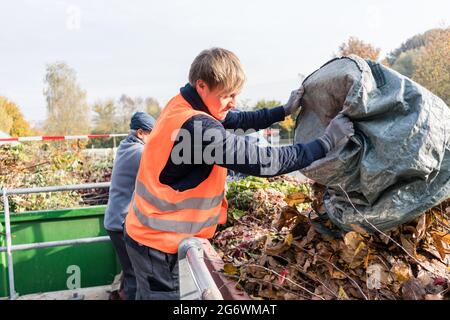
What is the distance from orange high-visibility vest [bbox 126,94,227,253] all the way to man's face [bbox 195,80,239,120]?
0.33 feet

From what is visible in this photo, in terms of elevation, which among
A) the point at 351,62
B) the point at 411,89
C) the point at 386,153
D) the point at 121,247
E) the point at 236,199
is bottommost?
the point at 121,247

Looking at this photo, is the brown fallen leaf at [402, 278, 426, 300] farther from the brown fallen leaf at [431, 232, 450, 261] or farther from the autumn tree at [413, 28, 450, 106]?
the autumn tree at [413, 28, 450, 106]

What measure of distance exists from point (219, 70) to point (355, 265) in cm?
113

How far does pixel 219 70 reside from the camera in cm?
210

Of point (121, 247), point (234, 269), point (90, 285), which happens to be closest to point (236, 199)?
point (121, 247)

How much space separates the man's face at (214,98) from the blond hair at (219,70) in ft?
0.08

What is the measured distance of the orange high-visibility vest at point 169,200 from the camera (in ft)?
7.16

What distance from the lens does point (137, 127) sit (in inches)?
147

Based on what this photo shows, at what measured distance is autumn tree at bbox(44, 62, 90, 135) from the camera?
33.3m

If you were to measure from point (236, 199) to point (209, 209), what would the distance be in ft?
6.43

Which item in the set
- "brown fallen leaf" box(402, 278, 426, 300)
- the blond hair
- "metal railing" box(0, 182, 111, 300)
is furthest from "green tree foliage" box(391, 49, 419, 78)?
"brown fallen leaf" box(402, 278, 426, 300)

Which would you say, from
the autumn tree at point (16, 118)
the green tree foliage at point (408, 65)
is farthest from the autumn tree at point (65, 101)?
the green tree foliage at point (408, 65)

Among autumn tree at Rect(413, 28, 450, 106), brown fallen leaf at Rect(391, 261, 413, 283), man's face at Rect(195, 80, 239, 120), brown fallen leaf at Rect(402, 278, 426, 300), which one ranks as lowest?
brown fallen leaf at Rect(402, 278, 426, 300)
